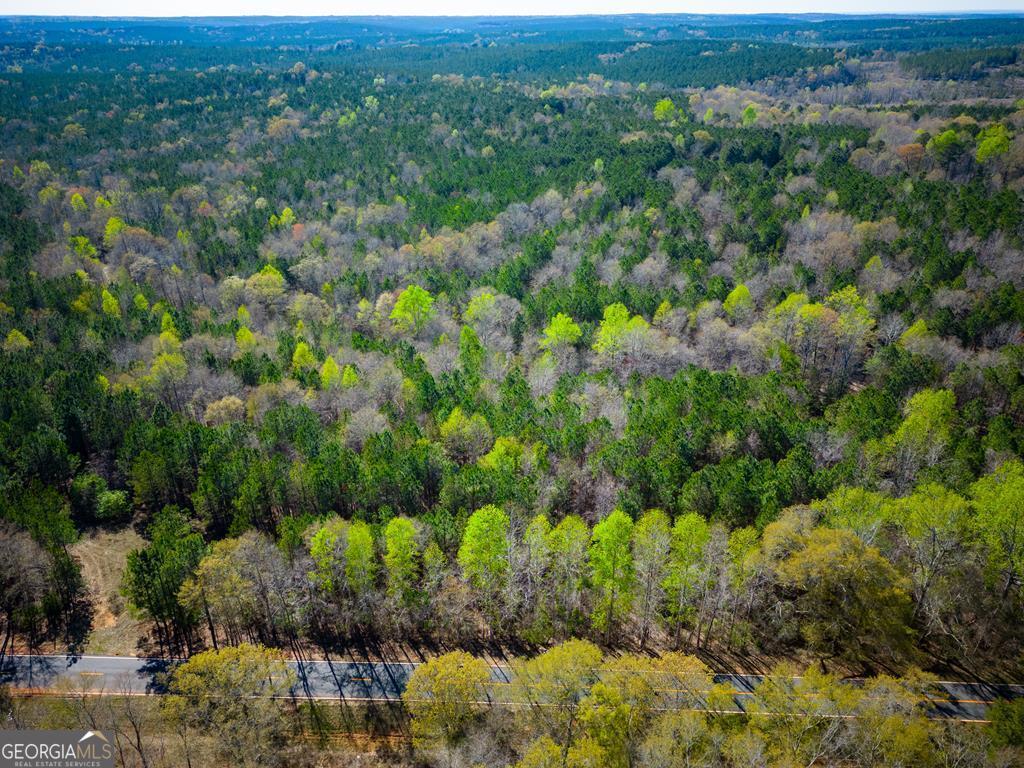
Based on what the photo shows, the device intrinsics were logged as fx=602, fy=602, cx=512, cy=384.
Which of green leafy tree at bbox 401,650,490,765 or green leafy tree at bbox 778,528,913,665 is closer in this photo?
green leafy tree at bbox 401,650,490,765

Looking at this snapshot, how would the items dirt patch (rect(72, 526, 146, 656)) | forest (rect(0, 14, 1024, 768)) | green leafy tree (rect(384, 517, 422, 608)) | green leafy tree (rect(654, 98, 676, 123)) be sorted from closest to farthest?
forest (rect(0, 14, 1024, 768)) < green leafy tree (rect(384, 517, 422, 608)) < dirt patch (rect(72, 526, 146, 656)) < green leafy tree (rect(654, 98, 676, 123))

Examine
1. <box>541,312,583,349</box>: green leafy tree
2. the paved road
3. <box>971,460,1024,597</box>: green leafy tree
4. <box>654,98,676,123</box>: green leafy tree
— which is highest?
<box>654,98,676,123</box>: green leafy tree

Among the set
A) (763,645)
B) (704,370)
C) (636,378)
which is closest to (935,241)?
(704,370)

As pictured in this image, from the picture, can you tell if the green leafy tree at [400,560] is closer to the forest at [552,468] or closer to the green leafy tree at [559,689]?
the forest at [552,468]

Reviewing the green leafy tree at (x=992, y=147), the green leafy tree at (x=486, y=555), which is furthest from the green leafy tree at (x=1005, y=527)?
the green leafy tree at (x=992, y=147)

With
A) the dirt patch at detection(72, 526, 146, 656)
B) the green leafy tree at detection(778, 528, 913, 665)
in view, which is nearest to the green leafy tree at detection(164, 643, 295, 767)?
the dirt patch at detection(72, 526, 146, 656)

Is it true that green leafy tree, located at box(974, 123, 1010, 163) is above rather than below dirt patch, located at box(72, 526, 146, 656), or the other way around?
above

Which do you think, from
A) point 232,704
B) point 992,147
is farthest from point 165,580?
point 992,147

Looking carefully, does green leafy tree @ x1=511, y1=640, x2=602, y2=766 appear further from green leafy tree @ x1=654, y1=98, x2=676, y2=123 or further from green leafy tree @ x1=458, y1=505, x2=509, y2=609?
green leafy tree @ x1=654, y1=98, x2=676, y2=123
